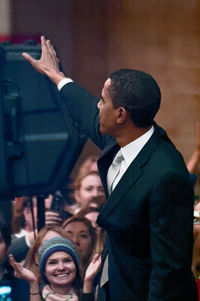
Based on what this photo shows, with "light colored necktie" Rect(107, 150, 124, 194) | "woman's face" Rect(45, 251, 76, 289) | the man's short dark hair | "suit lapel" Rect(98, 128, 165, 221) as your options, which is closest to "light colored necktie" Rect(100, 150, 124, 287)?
"light colored necktie" Rect(107, 150, 124, 194)

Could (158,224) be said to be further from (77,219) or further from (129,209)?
(77,219)

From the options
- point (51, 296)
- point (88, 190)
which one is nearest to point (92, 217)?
point (88, 190)

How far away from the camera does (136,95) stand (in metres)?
2.36

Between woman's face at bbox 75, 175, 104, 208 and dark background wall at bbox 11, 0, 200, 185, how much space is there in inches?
7.2

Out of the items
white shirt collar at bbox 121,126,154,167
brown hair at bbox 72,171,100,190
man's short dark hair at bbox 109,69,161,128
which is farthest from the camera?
brown hair at bbox 72,171,100,190

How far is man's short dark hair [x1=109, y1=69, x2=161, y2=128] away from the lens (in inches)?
92.9

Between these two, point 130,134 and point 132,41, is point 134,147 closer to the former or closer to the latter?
point 130,134

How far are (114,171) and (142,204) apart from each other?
0.35 metres

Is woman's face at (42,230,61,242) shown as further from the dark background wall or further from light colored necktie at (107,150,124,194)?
light colored necktie at (107,150,124,194)

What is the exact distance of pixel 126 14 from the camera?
3.28 m

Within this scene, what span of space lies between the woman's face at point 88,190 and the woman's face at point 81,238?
133 mm

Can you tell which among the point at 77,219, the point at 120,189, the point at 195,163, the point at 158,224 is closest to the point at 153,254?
the point at 158,224

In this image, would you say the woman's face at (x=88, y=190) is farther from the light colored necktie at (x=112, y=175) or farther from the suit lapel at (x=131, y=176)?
the suit lapel at (x=131, y=176)

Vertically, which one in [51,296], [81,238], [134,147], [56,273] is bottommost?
[51,296]
